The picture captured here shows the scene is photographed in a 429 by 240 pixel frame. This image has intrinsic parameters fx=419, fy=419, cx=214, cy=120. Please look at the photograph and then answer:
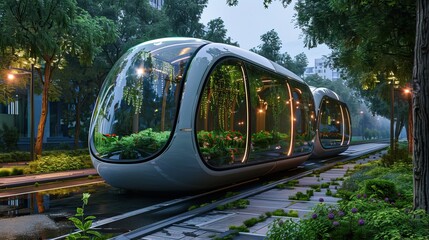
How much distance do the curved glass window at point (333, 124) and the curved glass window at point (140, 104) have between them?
48.2 ft

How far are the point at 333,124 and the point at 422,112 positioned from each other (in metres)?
20.2

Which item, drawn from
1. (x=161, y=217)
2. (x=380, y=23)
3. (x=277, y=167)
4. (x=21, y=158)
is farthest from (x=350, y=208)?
(x=21, y=158)

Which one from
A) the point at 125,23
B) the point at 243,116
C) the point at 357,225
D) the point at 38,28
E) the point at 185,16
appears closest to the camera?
the point at 357,225

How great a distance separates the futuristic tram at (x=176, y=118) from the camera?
9070mm

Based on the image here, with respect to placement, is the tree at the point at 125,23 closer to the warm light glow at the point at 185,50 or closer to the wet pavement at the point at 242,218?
the warm light glow at the point at 185,50

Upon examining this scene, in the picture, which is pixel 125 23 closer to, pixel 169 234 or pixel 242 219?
pixel 242 219

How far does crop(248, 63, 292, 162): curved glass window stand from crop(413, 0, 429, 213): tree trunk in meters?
6.14

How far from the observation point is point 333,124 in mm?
24984

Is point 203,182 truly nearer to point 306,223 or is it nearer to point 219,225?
point 219,225

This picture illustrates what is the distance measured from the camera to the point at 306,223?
503 centimetres

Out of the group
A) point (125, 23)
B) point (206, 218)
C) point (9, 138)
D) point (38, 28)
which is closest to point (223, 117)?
point (206, 218)

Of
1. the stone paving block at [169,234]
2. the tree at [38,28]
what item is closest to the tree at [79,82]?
the tree at [38,28]

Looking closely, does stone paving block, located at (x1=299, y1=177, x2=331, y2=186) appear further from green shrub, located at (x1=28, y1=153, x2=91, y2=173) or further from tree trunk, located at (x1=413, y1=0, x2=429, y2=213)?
green shrub, located at (x1=28, y1=153, x2=91, y2=173)

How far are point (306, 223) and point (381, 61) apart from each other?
7.75 meters
